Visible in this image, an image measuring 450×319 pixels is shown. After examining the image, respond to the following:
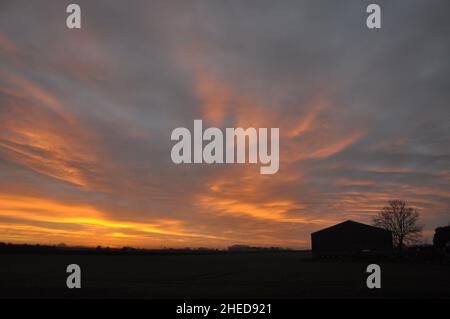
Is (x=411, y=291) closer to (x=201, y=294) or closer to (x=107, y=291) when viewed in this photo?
(x=201, y=294)

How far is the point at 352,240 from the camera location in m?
74.8

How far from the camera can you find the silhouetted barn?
73.8 m

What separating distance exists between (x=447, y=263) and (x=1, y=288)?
48.1 m

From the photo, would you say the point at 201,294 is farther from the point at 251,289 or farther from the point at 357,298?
the point at 357,298

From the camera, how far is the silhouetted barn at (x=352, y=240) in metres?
73.8
